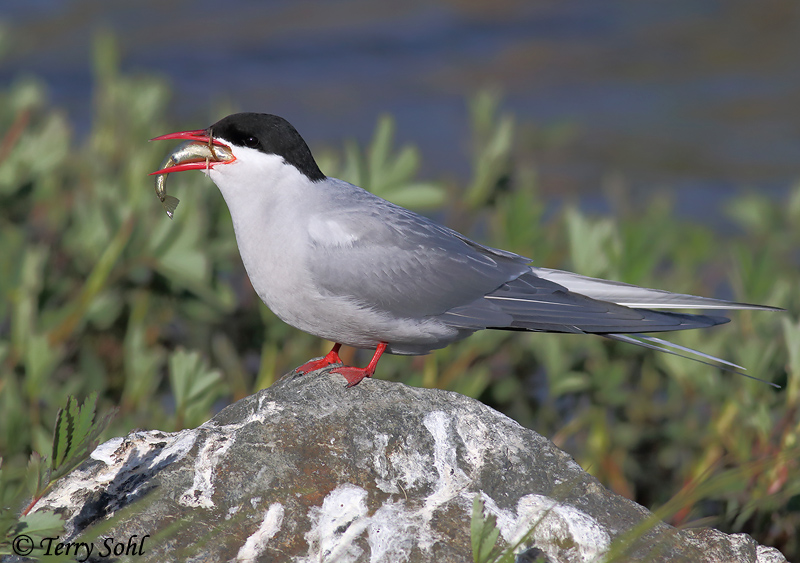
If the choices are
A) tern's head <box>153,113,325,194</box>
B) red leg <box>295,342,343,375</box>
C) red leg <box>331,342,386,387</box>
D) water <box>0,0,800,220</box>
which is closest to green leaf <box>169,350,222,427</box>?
red leg <box>295,342,343,375</box>

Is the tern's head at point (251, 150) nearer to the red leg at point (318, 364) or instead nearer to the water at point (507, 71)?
the red leg at point (318, 364)

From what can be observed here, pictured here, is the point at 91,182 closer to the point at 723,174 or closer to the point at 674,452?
the point at 674,452

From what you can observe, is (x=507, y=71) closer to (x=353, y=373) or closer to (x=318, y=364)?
(x=318, y=364)

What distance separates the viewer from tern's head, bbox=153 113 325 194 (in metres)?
3.30

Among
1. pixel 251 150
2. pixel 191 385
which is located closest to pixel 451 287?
pixel 251 150

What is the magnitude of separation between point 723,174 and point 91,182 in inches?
298

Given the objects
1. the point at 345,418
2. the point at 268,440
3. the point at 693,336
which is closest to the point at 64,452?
the point at 268,440

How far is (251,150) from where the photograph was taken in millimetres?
3316

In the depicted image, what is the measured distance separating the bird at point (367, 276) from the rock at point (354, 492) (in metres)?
0.45

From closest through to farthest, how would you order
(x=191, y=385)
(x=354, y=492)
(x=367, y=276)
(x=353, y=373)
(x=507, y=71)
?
(x=354, y=492)
(x=353, y=373)
(x=367, y=276)
(x=191, y=385)
(x=507, y=71)

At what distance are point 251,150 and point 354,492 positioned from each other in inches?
56.1

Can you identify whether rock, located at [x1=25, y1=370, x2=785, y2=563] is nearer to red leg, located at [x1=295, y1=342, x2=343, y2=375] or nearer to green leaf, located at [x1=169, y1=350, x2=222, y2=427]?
red leg, located at [x1=295, y1=342, x2=343, y2=375]

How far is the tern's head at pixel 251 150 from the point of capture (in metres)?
3.30

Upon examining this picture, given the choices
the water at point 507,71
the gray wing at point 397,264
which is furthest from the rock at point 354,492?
the water at point 507,71
